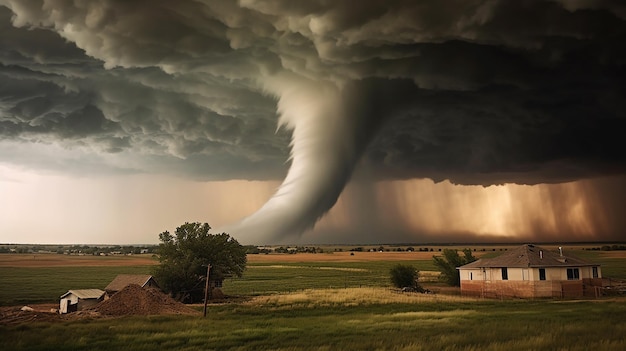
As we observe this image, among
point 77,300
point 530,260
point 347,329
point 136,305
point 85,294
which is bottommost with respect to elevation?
point 347,329

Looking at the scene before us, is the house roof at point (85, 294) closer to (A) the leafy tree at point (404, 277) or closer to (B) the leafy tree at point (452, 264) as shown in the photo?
(A) the leafy tree at point (404, 277)

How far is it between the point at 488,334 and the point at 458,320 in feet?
28.0

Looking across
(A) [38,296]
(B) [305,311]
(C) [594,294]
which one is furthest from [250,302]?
(C) [594,294]

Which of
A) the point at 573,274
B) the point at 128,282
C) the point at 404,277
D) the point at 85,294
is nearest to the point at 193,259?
the point at 128,282

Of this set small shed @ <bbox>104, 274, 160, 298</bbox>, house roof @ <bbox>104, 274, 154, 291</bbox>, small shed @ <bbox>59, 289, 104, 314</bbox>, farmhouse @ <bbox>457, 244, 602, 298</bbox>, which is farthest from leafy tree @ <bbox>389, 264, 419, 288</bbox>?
small shed @ <bbox>59, 289, 104, 314</bbox>

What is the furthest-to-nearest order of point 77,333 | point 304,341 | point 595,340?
point 77,333, point 304,341, point 595,340

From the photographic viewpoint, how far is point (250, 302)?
5597 centimetres

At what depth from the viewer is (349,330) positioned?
33219 mm

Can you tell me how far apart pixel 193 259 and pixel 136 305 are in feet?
59.6

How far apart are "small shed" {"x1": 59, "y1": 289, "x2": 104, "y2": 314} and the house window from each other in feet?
188

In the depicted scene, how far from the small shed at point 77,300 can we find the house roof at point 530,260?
164ft

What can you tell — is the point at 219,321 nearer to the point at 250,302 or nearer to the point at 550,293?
the point at 250,302

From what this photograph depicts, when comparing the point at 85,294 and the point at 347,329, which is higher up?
the point at 85,294

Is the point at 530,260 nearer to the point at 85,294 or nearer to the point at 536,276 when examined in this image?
the point at 536,276
